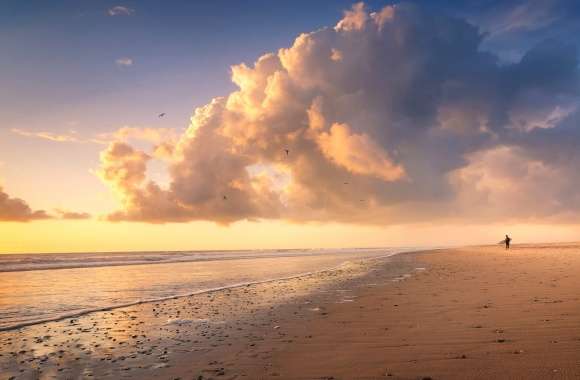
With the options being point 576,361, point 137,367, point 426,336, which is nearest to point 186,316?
point 137,367

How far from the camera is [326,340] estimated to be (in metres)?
12.2

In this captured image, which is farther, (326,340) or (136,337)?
(136,337)

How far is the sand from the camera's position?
909 cm

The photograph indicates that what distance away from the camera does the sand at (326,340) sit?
9086mm

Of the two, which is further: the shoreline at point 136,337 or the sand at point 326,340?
the shoreline at point 136,337

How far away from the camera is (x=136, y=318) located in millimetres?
17828

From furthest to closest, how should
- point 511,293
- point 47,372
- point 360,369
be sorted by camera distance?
point 511,293 < point 47,372 < point 360,369

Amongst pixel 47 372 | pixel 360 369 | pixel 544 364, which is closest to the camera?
pixel 544 364

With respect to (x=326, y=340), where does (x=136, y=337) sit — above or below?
below

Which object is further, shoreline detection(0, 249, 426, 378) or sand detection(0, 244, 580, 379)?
shoreline detection(0, 249, 426, 378)

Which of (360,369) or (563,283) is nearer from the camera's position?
(360,369)

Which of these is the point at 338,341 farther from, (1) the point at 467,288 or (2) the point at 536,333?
(1) the point at 467,288

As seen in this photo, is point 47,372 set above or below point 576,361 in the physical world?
below

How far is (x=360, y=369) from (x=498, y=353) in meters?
3.25
